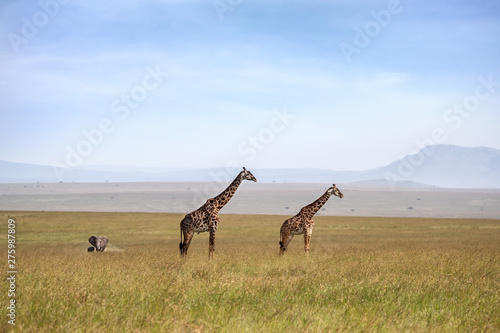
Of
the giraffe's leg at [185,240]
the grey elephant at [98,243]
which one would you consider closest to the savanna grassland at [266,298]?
the giraffe's leg at [185,240]

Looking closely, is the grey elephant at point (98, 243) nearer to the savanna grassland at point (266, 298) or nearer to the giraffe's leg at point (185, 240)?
the giraffe's leg at point (185, 240)

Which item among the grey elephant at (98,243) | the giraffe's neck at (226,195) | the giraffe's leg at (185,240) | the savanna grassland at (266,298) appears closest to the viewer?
the savanna grassland at (266,298)

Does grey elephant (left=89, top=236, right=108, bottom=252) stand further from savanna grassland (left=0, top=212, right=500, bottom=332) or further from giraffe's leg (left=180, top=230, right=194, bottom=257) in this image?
savanna grassland (left=0, top=212, right=500, bottom=332)

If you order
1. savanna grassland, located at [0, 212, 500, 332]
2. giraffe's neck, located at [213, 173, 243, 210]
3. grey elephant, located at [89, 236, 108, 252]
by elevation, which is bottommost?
grey elephant, located at [89, 236, 108, 252]

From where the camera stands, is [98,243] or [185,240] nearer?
[185,240]

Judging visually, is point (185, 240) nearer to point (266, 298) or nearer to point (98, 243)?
point (266, 298)

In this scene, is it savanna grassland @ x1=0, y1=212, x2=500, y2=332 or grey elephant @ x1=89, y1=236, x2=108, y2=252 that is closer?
savanna grassland @ x1=0, y1=212, x2=500, y2=332

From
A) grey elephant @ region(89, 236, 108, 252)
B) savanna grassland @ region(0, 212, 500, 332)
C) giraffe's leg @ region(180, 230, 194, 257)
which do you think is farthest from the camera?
grey elephant @ region(89, 236, 108, 252)

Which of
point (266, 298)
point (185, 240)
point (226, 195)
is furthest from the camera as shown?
point (226, 195)

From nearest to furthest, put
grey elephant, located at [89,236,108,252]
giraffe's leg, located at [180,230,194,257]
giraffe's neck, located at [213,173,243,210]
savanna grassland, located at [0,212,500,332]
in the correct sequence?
savanna grassland, located at [0,212,500,332]
giraffe's leg, located at [180,230,194,257]
giraffe's neck, located at [213,173,243,210]
grey elephant, located at [89,236,108,252]

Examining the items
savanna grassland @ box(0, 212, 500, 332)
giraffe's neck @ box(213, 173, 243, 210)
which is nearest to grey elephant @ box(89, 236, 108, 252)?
giraffe's neck @ box(213, 173, 243, 210)

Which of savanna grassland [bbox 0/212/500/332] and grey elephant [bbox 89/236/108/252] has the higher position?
savanna grassland [bbox 0/212/500/332]

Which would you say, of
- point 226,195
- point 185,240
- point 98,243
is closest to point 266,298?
point 185,240

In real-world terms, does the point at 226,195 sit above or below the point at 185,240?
above
